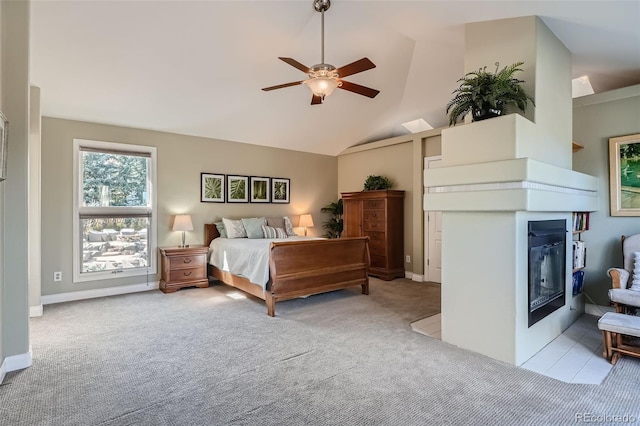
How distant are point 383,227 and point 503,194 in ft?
11.0

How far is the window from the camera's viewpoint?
15.3 ft

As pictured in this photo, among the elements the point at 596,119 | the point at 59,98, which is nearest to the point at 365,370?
the point at 596,119

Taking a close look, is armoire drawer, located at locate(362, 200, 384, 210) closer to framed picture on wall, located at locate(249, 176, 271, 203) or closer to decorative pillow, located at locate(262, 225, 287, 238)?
decorative pillow, located at locate(262, 225, 287, 238)

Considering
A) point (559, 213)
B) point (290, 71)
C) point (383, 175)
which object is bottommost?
point (559, 213)

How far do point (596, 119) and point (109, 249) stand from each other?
662cm

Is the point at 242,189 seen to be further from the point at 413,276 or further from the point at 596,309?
the point at 596,309

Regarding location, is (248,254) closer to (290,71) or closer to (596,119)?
(290,71)

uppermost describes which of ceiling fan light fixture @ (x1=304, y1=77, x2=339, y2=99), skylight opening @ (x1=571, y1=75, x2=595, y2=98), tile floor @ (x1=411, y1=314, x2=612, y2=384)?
skylight opening @ (x1=571, y1=75, x2=595, y2=98)

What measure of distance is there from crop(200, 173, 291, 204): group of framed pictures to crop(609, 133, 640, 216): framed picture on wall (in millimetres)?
4936

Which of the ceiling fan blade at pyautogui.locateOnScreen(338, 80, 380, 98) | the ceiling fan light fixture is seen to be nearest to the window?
the ceiling fan light fixture

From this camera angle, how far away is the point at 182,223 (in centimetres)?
511

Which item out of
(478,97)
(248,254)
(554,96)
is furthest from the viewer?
(248,254)

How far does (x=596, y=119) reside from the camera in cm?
383

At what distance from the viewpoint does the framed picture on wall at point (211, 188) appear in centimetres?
563
